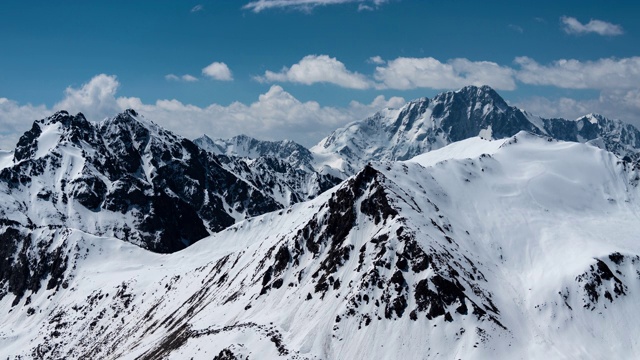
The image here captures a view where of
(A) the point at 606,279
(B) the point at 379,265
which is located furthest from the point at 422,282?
(A) the point at 606,279

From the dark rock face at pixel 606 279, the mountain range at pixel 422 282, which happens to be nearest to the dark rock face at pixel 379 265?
the mountain range at pixel 422 282

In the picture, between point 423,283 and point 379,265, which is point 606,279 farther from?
point 379,265

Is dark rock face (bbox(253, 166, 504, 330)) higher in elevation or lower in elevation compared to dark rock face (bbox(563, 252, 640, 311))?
higher

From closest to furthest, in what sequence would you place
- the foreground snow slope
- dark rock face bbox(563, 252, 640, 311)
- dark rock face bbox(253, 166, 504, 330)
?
the foreground snow slope, dark rock face bbox(253, 166, 504, 330), dark rock face bbox(563, 252, 640, 311)

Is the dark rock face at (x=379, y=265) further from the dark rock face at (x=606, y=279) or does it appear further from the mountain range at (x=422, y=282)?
the dark rock face at (x=606, y=279)

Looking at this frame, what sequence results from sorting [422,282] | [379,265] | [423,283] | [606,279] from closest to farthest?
[423,283] < [422,282] < [379,265] < [606,279]

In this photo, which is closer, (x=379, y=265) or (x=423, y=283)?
(x=423, y=283)

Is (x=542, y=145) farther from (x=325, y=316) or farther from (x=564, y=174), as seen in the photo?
(x=325, y=316)

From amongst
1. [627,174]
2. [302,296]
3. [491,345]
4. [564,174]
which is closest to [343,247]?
[302,296]

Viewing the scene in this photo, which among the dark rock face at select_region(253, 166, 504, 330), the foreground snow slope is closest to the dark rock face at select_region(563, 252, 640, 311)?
the foreground snow slope

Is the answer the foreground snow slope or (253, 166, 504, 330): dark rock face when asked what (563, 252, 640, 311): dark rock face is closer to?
the foreground snow slope
